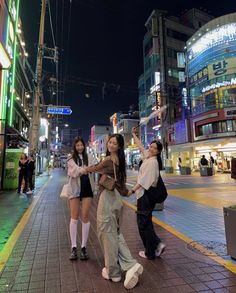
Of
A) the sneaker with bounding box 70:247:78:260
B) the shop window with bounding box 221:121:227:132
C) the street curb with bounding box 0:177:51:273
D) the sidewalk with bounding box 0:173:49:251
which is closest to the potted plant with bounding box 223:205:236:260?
the sneaker with bounding box 70:247:78:260

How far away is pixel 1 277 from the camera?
3.47 m

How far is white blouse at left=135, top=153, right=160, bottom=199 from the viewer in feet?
13.1

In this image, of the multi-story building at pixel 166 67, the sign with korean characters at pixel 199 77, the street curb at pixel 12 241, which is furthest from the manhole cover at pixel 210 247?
the multi-story building at pixel 166 67

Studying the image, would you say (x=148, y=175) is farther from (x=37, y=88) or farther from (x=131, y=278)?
(x=37, y=88)

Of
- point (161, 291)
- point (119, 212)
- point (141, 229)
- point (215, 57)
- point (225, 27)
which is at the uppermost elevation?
point (225, 27)

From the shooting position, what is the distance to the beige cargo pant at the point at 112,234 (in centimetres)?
320

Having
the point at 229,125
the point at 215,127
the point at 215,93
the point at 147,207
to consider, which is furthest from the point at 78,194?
the point at 215,93

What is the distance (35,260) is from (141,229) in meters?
1.79

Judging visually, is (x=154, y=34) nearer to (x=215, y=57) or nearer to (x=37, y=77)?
(x=215, y=57)

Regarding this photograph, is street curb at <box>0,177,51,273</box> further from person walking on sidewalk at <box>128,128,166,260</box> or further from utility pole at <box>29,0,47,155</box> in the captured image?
utility pole at <box>29,0,47,155</box>

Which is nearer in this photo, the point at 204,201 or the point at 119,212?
the point at 119,212

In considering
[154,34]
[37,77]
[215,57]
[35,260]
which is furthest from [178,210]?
[154,34]

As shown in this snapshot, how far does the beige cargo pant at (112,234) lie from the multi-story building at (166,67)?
33988 millimetres

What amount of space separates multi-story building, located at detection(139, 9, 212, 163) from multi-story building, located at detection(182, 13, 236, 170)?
3.22 metres
